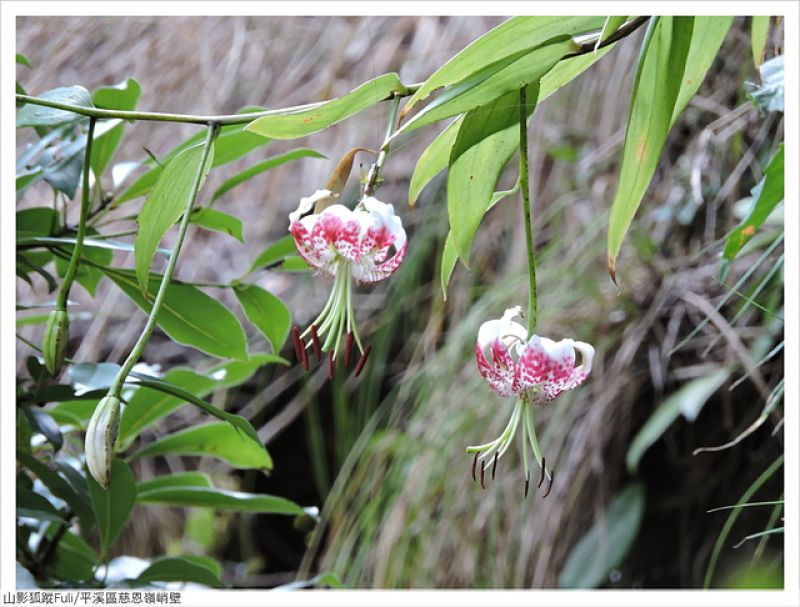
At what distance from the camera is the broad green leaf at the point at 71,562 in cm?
51

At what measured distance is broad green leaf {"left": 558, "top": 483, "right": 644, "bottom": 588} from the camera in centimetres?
89

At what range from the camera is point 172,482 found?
0.54 meters

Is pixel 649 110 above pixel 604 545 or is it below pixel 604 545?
above

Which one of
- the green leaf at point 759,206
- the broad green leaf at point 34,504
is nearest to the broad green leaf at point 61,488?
the broad green leaf at point 34,504

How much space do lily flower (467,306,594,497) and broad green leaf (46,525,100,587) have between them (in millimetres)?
284

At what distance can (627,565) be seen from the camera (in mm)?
978

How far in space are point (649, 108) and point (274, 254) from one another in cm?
26

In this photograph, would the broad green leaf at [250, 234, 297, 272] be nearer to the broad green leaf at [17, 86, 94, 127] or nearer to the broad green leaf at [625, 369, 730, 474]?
the broad green leaf at [17, 86, 94, 127]

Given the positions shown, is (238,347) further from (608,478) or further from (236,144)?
(608,478)

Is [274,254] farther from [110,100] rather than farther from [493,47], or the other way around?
[493,47]

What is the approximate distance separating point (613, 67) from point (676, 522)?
510 mm

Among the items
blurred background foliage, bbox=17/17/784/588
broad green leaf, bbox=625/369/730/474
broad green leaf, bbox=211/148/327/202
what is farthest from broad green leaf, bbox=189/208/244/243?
broad green leaf, bbox=625/369/730/474

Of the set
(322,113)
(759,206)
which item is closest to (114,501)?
(322,113)

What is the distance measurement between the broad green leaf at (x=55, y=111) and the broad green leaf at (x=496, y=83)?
14 cm
